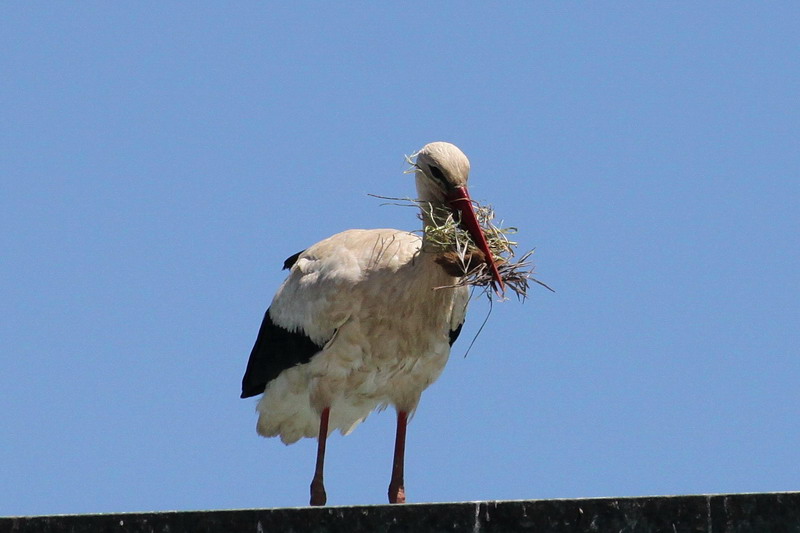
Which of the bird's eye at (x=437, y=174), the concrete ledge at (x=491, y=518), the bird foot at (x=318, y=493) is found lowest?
the concrete ledge at (x=491, y=518)

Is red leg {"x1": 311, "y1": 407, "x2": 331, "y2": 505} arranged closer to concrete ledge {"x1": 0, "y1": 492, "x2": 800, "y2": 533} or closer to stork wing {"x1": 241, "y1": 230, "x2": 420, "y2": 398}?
stork wing {"x1": 241, "y1": 230, "x2": 420, "y2": 398}

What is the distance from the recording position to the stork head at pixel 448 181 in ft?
22.8

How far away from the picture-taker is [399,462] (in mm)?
8227

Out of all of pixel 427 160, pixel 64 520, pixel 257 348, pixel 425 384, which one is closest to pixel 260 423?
pixel 257 348

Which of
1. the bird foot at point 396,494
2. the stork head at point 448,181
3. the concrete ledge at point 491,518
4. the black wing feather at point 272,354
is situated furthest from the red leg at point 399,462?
the concrete ledge at point 491,518

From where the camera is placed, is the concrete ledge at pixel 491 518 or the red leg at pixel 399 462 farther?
the red leg at pixel 399 462

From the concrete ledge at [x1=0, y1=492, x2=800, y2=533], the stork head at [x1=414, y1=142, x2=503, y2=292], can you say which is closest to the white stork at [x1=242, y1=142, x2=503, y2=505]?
the stork head at [x1=414, y1=142, x2=503, y2=292]

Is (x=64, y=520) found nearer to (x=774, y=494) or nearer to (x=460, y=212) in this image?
(x=774, y=494)

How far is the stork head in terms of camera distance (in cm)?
696

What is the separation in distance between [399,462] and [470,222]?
189cm

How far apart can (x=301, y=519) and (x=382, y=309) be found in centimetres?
356

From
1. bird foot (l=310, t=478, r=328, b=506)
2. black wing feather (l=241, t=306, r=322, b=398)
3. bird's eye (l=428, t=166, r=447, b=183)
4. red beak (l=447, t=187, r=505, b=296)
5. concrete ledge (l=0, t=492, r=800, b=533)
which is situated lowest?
concrete ledge (l=0, t=492, r=800, b=533)

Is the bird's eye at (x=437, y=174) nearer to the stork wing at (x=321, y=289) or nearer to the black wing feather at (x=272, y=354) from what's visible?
the stork wing at (x=321, y=289)

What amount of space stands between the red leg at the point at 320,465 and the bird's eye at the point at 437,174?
1.60 metres
